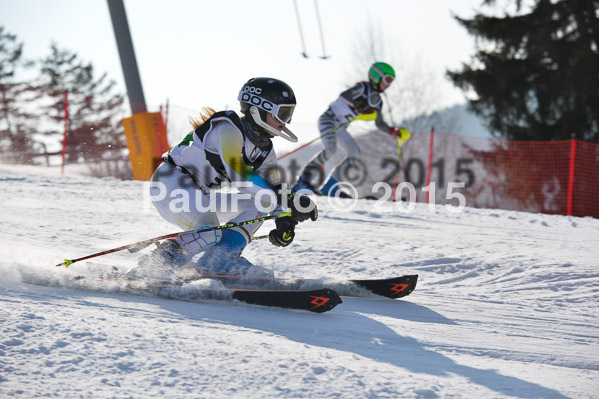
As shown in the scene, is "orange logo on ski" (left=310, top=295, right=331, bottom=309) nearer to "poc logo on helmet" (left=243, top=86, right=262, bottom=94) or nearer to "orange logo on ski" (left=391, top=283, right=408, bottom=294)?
"orange logo on ski" (left=391, top=283, right=408, bottom=294)

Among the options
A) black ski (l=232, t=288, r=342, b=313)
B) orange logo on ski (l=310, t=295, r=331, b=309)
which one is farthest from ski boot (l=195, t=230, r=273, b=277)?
orange logo on ski (l=310, t=295, r=331, b=309)

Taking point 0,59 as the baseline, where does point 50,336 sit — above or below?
below

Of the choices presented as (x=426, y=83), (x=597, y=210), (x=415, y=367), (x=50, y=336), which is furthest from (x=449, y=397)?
(x=426, y=83)

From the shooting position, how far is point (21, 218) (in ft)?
19.3

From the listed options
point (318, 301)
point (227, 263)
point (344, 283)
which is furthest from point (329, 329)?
point (227, 263)

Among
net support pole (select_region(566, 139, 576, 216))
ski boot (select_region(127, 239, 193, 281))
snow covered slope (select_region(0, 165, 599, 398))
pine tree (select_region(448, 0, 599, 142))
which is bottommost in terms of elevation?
snow covered slope (select_region(0, 165, 599, 398))

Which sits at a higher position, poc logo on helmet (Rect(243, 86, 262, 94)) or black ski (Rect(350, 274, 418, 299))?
poc logo on helmet (Rect(243, 86, 262, 94))

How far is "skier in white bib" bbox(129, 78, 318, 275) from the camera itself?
3637 millimetres

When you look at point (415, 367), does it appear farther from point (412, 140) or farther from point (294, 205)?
point (412, 140)

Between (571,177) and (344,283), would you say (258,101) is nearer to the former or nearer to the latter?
(344,283)

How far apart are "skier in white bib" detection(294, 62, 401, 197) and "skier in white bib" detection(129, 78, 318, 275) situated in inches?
168

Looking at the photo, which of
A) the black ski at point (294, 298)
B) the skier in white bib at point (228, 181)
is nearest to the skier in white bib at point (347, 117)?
the skier in white bib at point (228, 181)

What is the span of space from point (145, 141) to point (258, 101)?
8.86 meters

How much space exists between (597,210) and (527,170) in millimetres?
3248
